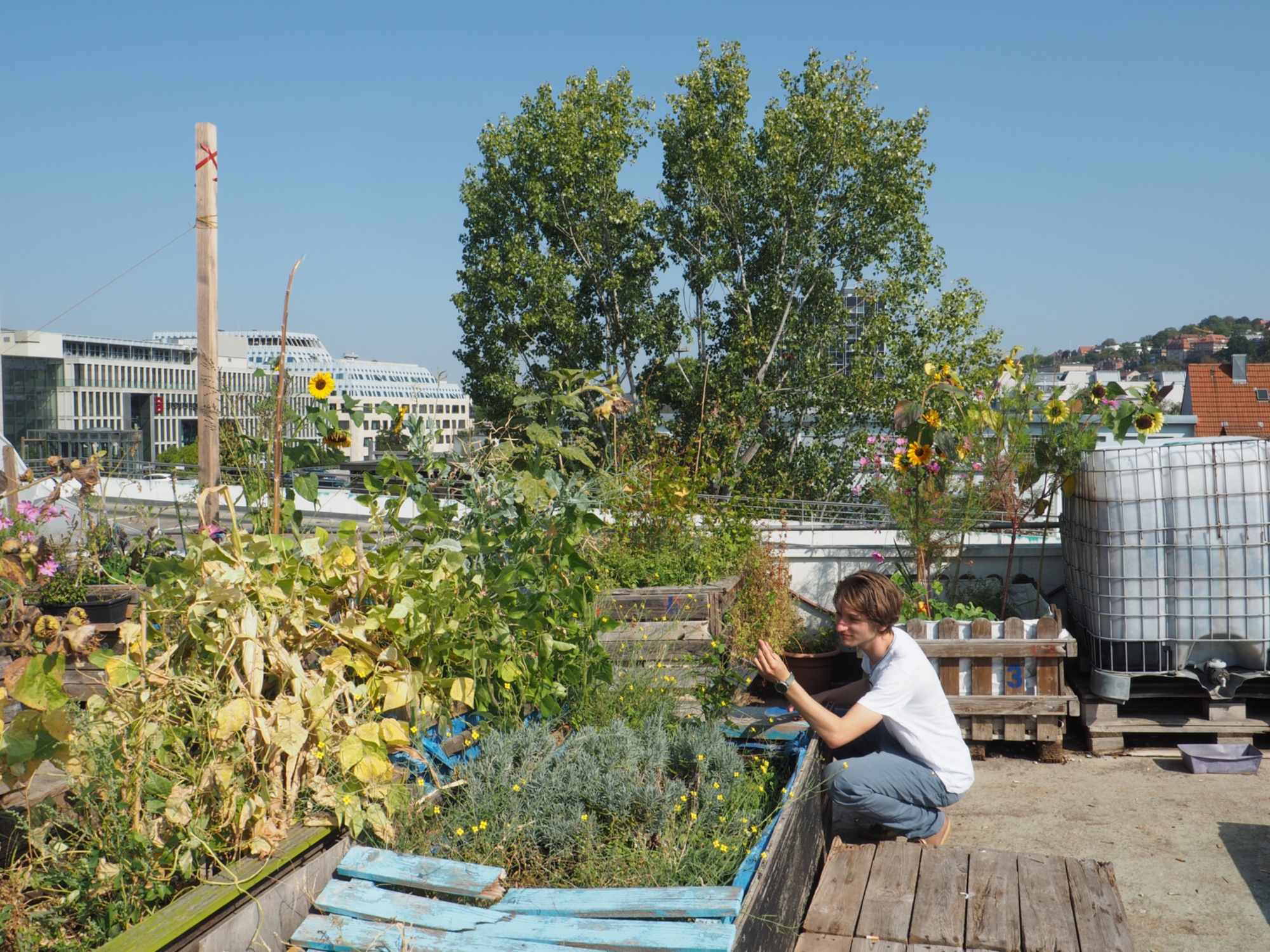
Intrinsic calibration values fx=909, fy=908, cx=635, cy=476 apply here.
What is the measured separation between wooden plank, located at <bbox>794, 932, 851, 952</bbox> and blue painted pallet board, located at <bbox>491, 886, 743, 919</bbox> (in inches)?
18.9

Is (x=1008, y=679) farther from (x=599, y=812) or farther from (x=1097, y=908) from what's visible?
(x=599, y=812)

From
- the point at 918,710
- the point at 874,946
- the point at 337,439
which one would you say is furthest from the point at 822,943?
the point at 337,439

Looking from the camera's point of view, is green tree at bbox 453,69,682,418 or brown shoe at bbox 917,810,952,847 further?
green tree at bbox 453,69,682,418

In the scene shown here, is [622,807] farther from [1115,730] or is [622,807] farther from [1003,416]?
[1003,416]

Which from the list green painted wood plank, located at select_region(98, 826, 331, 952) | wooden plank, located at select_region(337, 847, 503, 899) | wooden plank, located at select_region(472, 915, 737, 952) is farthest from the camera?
wooden plank, located at select_region(337, 847, 503, 899)

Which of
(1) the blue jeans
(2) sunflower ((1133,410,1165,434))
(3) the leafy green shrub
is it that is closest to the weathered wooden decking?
(1) the blue jeans

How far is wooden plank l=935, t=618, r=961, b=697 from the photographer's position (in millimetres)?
4477

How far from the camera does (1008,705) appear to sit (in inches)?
172

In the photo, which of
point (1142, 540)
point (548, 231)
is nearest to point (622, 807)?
point (1142, 540)

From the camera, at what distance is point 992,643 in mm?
4410

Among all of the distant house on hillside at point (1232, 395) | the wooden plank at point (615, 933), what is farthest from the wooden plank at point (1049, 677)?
the distant house on hillside at point (1232, 395)

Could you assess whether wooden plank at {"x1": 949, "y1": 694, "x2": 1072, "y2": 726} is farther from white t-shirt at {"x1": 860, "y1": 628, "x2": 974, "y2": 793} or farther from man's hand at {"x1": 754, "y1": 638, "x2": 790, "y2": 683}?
man's hand at {"x1": 754, "y1": 638, "x2": 790, "y2": 683}

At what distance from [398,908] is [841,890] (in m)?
1.32

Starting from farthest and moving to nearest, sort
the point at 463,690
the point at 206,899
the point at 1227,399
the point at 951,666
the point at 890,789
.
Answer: the point at 1227,399 < the point at 951,666 < the point at 890,789 < the point at 463,690 < the point at 206,899
